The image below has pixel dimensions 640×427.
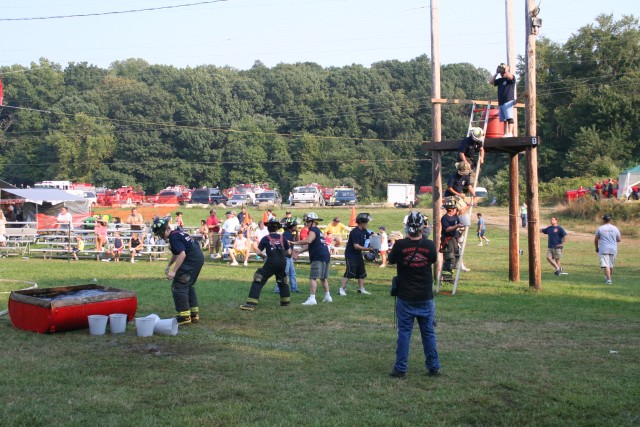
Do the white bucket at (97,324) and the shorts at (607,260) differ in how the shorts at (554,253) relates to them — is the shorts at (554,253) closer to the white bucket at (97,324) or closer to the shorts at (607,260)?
the shorts at (607,260)

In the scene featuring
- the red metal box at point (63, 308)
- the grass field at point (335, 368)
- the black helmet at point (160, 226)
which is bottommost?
the grass field at point (335, 368)

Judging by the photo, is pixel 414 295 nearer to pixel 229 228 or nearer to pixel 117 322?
pixel 117 322

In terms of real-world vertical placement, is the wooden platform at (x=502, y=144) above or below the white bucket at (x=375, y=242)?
above

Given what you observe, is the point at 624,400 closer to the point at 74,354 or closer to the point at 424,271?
the point at 424,271

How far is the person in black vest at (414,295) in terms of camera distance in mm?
8148

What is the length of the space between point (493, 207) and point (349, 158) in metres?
36.8

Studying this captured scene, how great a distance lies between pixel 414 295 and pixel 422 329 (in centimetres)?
44

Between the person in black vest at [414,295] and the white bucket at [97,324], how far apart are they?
486cm

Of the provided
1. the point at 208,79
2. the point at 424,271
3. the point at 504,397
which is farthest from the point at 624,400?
the point at 208,79

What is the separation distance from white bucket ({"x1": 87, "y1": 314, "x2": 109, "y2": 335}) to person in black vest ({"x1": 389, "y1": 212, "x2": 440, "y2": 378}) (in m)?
4.86

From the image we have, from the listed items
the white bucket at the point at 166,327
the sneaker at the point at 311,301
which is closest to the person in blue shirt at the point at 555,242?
the sneaker at the point at 311,301

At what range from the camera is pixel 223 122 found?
308 feet

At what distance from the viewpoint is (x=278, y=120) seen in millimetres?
97312

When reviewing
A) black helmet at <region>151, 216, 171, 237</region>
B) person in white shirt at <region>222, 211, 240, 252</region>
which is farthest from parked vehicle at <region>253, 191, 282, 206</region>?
black helmet at <region>151, 216, 171, 237</region>
